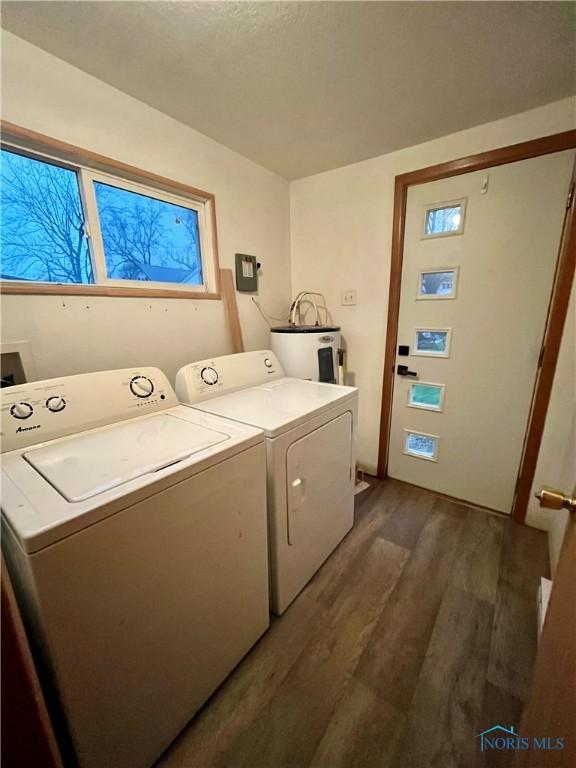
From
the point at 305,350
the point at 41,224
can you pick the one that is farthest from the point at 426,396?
the point at 41,224

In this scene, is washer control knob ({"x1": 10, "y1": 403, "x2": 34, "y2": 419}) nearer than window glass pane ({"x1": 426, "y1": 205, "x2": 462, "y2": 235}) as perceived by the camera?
Yes

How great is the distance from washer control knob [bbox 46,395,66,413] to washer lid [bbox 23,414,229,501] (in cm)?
13

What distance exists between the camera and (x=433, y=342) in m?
2.10

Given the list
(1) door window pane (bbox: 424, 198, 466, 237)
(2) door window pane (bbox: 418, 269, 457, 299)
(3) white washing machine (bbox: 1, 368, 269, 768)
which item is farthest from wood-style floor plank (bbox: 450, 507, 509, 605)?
(1) door window pane (bbox: 424, 198, 466, 237)

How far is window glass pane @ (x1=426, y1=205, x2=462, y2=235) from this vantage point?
6.17 ft

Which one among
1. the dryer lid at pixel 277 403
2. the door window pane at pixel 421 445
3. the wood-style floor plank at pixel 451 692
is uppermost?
the dryer lid at pixel 277 403

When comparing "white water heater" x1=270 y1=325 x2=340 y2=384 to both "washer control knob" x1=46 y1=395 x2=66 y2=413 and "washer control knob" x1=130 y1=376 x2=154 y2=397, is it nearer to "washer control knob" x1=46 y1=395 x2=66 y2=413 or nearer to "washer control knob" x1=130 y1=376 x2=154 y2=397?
"washer control knob" x1=130 y1=376 x2=154 y2=397

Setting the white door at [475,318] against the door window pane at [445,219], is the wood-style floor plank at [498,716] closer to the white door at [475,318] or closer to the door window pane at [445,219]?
the white door at [475,318]

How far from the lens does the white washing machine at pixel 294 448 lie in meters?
1.28

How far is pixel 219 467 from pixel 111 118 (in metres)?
1.69

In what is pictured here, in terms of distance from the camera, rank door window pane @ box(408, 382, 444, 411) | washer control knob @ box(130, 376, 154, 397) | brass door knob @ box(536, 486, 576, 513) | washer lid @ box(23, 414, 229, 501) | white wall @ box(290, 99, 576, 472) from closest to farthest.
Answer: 1. brass door knob @ box(536, 486, 576, 513)
2. washer lid @ box(23, 414, 229, 501)
3. washer control knob @ box(130, 376, 154, 397)
4. white wall @ box(290, 99, 576, 472)
5. door window pane @ box(408, 382, 444, 411)

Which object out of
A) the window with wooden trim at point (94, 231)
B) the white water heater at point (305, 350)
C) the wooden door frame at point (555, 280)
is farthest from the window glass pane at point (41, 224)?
the wooden door frame at point (555, 280)

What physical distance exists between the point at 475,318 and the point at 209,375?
1.66m

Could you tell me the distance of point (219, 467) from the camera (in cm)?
98
